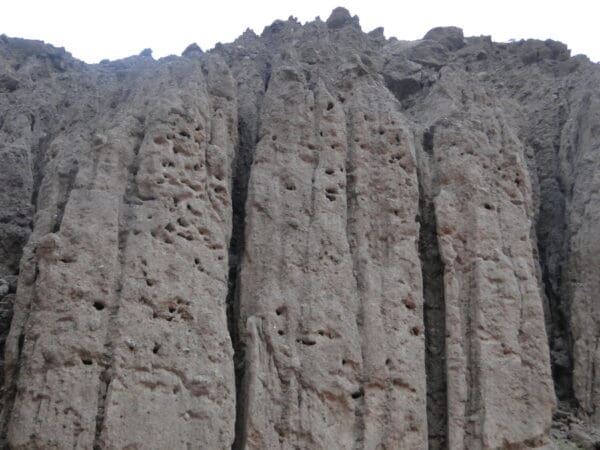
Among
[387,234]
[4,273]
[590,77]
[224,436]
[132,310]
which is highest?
[590,77]

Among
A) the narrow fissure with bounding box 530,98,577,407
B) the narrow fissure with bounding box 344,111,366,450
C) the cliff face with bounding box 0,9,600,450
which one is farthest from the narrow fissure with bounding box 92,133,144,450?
the narrow fissure with bounding box 530,98,577,407

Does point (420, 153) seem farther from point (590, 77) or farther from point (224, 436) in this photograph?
point (224, 436)

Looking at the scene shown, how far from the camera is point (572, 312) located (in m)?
14.6

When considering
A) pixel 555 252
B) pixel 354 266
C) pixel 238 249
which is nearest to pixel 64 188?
pixel 238 249

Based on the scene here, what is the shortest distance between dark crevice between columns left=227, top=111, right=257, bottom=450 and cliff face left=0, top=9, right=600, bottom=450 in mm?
37

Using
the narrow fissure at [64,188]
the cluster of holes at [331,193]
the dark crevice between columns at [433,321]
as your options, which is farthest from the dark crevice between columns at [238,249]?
the dark crevice between columns at [433,321]

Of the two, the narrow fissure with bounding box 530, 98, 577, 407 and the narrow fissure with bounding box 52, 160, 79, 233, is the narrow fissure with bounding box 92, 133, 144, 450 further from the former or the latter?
the narrow fissure with bounding box 530, 98, 577, 407

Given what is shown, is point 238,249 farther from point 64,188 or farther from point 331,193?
point 64,188

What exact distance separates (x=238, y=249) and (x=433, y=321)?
3.18 m

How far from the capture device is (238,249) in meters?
13.7

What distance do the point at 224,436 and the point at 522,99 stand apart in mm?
11455

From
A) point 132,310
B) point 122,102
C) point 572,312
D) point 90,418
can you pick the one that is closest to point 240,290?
point 132,310

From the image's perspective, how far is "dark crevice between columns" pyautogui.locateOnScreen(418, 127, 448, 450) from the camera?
12.6m

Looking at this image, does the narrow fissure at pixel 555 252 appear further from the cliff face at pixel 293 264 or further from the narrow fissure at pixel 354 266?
the narrow fissure at pixel 354 266
